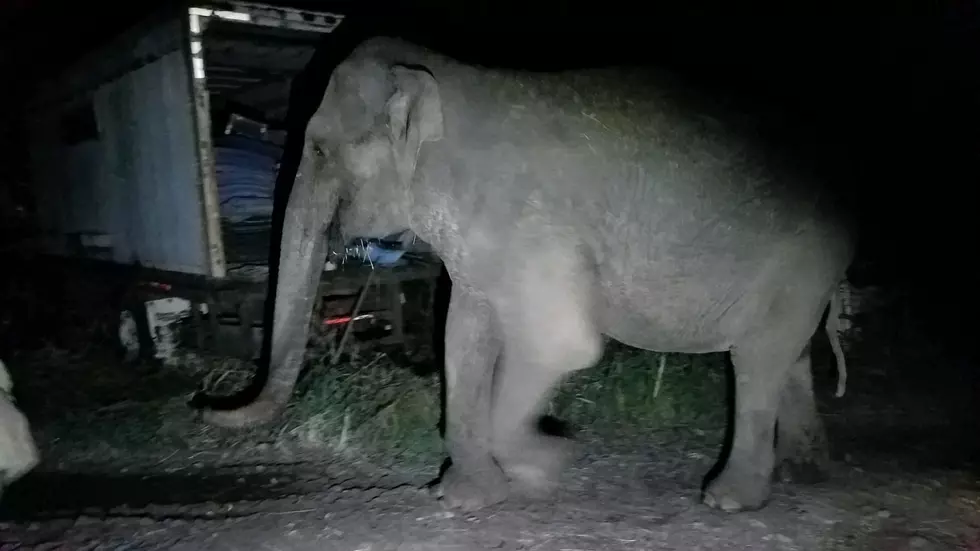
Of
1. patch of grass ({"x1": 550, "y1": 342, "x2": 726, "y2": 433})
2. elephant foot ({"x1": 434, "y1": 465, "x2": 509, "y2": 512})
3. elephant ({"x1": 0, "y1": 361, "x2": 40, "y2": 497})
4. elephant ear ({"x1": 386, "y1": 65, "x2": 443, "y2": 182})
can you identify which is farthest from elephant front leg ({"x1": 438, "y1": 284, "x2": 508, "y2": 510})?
elephant ({"x1": 0, "y1": 361, "x2": 40, "y2": 497})

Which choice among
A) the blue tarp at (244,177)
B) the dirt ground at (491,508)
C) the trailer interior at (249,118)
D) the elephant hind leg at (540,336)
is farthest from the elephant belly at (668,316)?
the blue tarp at (244,177)

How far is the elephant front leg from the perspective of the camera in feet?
8.02

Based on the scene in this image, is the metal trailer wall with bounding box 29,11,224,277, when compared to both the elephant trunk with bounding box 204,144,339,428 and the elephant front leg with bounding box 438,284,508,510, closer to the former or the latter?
the elephant trunk with bounding box 204,144,339,428

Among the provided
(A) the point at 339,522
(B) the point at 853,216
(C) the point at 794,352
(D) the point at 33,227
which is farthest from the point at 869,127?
(D) the point at 33,227

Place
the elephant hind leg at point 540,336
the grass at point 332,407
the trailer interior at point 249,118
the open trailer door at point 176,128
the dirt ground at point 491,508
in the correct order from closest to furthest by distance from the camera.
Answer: the elephant hind leg at point 540,336 < the dirt ground at point 491,508 < the grass at point 332,407 < the open trailer door at point 176,128 < the trailer interior at point 249,118

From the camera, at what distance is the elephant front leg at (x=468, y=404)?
245 centimetres

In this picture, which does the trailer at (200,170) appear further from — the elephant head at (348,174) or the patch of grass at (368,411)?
the elephant head at (348,174)

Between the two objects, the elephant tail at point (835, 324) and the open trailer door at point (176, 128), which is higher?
the open trailer door at point (176, 128)

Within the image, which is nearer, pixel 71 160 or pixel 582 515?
pixel 582 515

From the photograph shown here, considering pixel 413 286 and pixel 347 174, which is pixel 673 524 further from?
pixel 413 286

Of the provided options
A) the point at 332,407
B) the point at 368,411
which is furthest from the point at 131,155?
the point at 368,411

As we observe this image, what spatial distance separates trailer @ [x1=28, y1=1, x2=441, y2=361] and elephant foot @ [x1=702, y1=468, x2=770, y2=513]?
2053 millimetres

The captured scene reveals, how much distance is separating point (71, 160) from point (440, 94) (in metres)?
4.20

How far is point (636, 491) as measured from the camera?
262 centimetres
